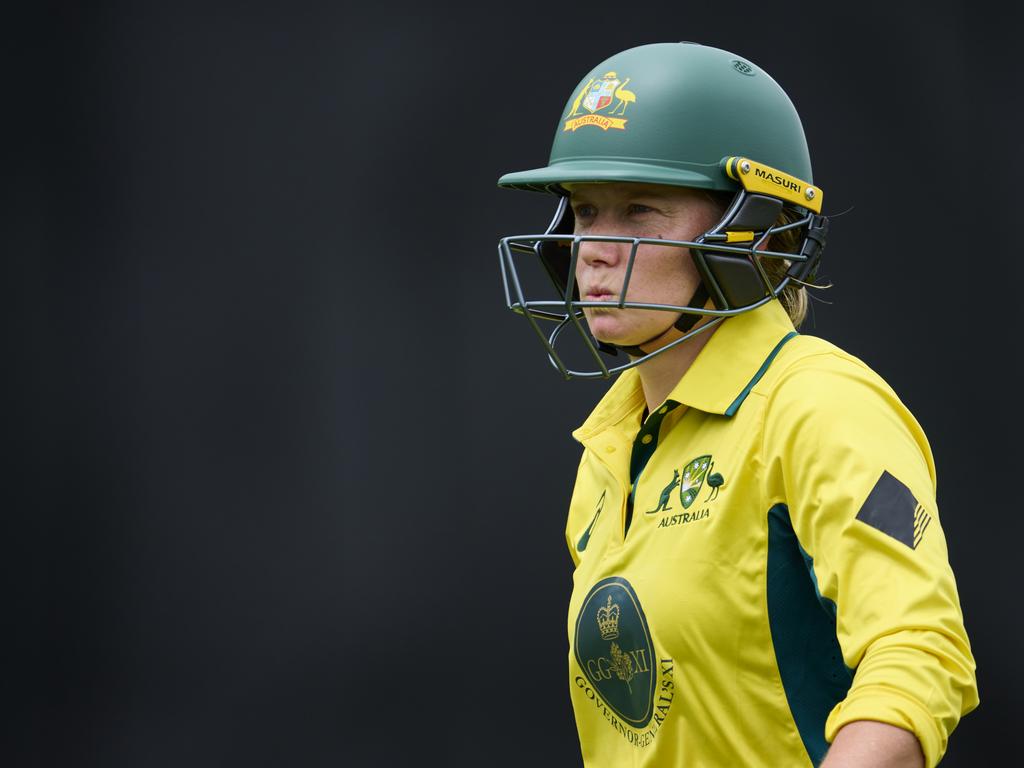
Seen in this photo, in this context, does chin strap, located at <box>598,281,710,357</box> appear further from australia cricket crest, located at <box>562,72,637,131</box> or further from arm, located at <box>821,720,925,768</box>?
arm, located at <box>821,720,925,768</box>

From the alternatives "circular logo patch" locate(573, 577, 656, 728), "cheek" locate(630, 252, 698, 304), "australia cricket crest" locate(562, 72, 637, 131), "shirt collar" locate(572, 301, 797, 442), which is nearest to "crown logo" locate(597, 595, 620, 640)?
"circular logo patch" locate(573, 577, 656, 728)

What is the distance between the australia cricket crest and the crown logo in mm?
596

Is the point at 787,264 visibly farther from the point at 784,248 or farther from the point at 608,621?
the point at 608,621

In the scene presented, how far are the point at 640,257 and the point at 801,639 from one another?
495 millimetres

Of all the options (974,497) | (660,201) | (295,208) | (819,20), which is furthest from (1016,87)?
(660,201)

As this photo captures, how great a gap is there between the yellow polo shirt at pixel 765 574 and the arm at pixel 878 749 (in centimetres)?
1

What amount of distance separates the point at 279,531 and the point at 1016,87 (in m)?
2.19

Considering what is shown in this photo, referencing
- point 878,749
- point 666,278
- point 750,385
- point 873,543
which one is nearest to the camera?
point 878,749

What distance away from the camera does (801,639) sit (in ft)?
4.97

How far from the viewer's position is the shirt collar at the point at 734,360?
163 cm

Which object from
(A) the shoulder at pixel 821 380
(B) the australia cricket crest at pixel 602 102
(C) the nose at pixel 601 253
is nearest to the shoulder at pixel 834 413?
(A) the shoulder at pixel 821 380

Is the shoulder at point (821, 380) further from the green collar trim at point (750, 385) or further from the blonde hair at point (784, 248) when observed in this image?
the blonde hair at point (784, 248)

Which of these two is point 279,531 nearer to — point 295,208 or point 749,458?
point 295,208

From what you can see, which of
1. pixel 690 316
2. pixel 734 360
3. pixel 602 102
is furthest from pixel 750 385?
pixel 602 102
